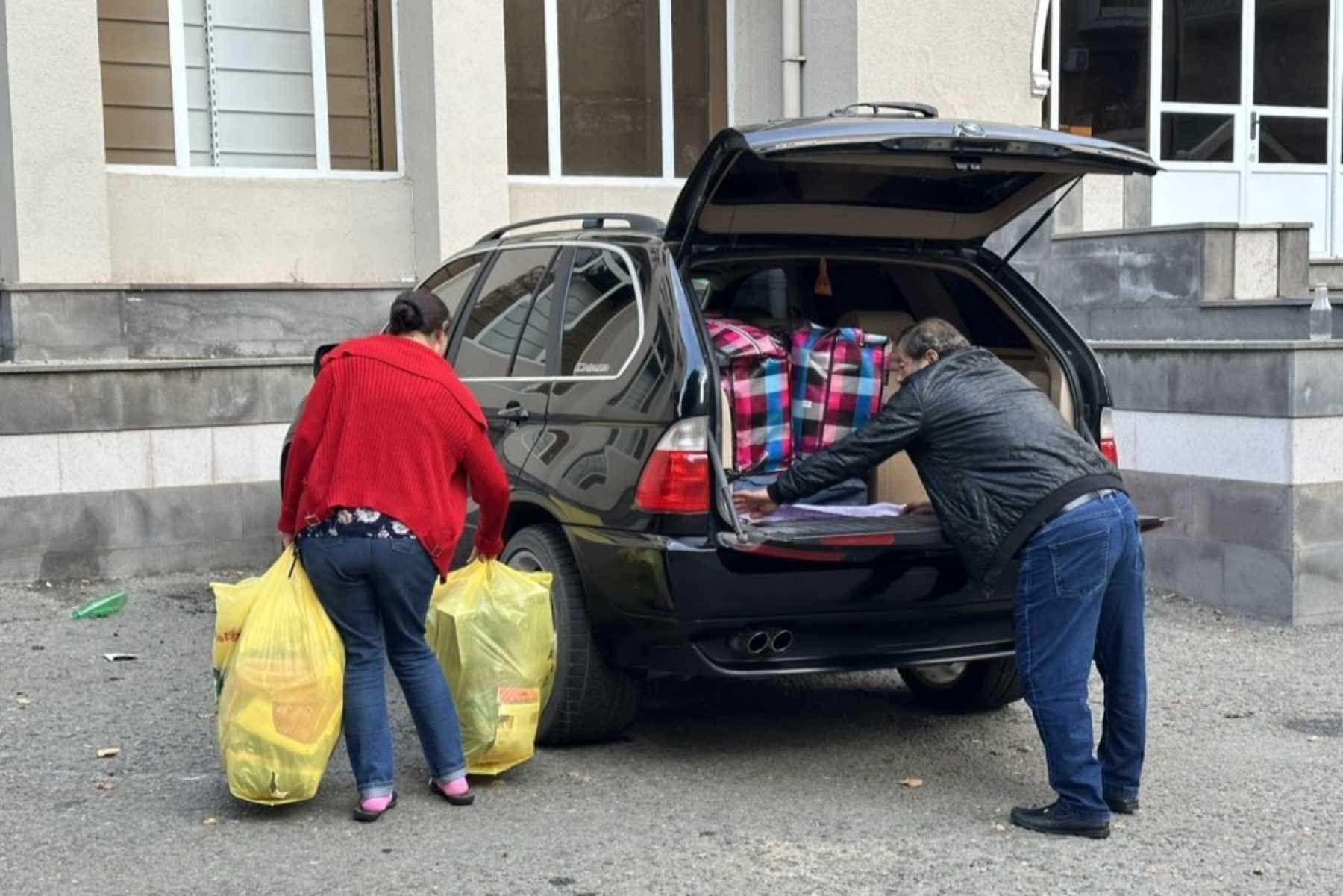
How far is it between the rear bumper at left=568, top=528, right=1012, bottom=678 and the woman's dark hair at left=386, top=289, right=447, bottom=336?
2.88 feet

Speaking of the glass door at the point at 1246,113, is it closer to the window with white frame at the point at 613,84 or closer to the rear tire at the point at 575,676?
the window with white frame at the point at 613,84

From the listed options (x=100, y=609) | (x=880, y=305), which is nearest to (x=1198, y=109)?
(x=880, y=305)

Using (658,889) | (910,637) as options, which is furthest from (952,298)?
(658,889)

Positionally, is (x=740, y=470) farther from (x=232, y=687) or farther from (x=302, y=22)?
(x=302, y=22)

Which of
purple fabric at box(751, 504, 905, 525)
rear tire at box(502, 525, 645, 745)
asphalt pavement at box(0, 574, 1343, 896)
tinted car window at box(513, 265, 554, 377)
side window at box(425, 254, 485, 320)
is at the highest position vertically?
side window at box(425, 254, 485, 320)

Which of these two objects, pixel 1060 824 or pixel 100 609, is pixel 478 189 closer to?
pixel 100 609

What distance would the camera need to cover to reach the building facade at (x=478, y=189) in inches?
348

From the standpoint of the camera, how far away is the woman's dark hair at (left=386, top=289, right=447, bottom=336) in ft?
17.4

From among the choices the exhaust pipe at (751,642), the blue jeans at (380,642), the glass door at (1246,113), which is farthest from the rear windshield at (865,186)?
the glass door at (1246,113)

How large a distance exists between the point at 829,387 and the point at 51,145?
6.67 m

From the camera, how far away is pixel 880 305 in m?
6.68

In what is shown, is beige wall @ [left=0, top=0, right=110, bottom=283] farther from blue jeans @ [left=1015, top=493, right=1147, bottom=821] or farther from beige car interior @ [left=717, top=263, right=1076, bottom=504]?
blue jeans @ [left=1015, top=493, right=1147, bottom=821]

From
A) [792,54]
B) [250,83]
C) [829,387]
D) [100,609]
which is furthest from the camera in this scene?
[792,54]

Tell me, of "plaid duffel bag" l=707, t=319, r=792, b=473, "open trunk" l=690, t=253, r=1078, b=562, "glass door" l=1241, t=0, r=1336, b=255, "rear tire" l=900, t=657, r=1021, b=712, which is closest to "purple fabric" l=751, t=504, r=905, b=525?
"open trunk" l=690, t=253, r=1078, b=562
